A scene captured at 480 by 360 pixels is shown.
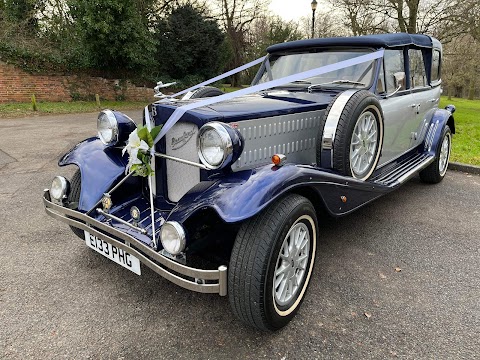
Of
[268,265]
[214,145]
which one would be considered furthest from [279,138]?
[268,265]

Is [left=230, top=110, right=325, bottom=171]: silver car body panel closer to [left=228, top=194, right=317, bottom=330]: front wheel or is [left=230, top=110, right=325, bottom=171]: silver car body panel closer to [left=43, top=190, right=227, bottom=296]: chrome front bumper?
[left=228, top=194, right=317, bottom=330]: front wheel

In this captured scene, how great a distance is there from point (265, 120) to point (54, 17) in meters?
19.0

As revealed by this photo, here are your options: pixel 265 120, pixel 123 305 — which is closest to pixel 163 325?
pixel 123 305

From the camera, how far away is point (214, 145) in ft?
7.44

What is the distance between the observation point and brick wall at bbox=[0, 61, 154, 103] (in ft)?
49.1

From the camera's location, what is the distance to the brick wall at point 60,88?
15.0 meters

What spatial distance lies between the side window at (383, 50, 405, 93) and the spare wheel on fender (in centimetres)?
90

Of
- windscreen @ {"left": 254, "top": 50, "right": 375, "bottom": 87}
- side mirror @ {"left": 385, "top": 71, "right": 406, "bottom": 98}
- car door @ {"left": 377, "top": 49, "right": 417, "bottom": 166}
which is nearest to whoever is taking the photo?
windscreen @ {"left": 254, "top": 50, "right": 375, "bottom": 87}

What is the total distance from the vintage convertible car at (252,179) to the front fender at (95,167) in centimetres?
1

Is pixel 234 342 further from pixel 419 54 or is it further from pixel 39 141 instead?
pixel 39 141

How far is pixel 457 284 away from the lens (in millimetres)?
2836

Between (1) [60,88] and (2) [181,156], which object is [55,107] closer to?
(1) [60,88]

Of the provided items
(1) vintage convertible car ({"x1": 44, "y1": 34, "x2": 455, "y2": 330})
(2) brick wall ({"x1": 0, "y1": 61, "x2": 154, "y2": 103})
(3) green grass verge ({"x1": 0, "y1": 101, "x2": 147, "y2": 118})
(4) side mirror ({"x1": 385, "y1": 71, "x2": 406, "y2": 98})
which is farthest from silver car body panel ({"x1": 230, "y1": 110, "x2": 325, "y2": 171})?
(2) brick wall ({"x1": 0, "y1": 61, "x2": 154, "y2": 103})

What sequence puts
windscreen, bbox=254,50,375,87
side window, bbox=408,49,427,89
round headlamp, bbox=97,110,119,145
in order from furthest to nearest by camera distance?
side window, bbox=408,49,427,89 → windscreen, bbox=254,50,375,87 → round headlamp, bbox=97,110,119,145
